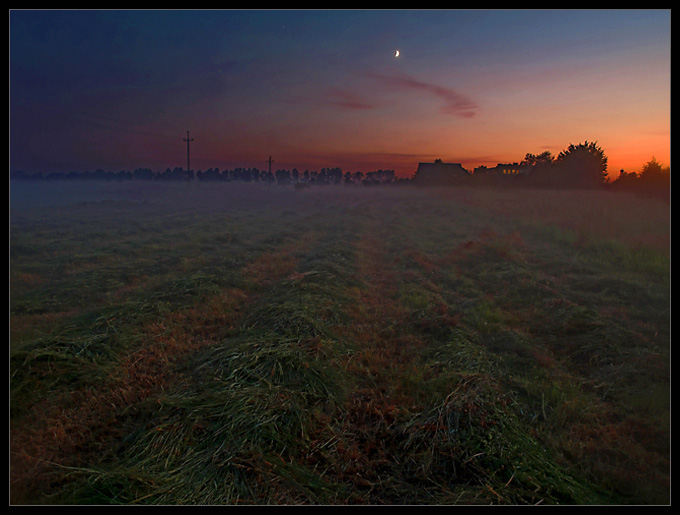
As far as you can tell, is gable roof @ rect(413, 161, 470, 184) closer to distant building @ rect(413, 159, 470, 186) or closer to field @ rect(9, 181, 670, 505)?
distant building @ rect(413, 159, 470, 186)

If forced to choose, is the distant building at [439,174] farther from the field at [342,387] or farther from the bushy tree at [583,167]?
the field at [342,387]

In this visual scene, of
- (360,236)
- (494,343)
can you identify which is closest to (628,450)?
(494,343)

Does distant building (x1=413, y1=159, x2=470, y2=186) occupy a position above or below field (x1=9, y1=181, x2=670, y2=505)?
above

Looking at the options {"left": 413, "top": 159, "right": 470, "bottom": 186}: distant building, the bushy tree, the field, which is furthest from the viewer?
{"left": 413, "top": 159, "right": 470, "bottom": 186}: distant building

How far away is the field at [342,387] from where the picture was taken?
10.3 feet

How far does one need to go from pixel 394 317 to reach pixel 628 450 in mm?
4357

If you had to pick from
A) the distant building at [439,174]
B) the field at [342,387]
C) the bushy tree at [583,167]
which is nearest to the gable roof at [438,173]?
the distant building at [439,174]

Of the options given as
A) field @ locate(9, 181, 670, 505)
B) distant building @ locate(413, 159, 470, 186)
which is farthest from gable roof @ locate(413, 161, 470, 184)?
field @ locate(9, 181, 670, 505)

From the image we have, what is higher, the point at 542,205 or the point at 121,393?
the point at 542,205

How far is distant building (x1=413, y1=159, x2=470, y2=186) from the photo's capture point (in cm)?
3822

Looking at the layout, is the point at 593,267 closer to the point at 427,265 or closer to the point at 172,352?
the point at 427,265

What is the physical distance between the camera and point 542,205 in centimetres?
2350

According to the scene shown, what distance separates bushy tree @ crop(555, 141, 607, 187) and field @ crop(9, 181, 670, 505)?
15382mm
